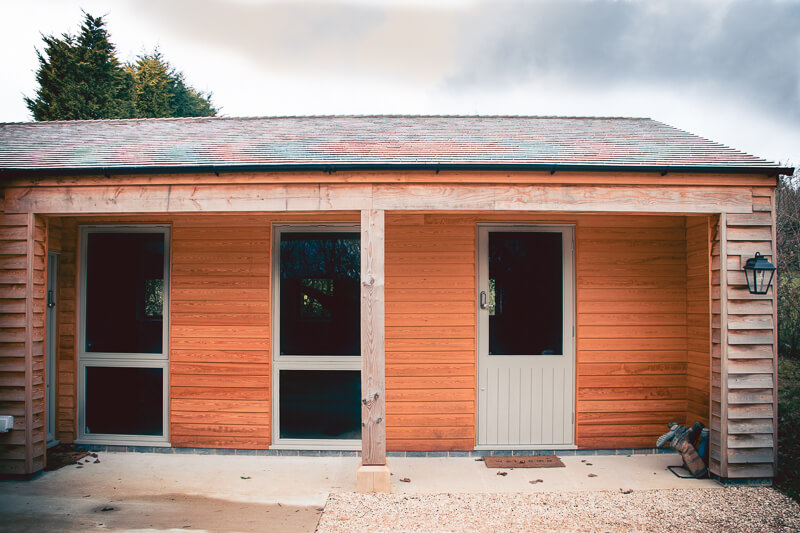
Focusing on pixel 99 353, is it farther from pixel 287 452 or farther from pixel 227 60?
pixel 227 60

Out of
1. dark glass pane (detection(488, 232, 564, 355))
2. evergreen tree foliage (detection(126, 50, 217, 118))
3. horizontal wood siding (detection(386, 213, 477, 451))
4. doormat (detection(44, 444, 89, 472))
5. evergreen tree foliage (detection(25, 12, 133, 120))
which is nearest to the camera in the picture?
doormat (detection(44, 444, 89, 472))

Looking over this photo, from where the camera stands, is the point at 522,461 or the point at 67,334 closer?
the point at 522,461

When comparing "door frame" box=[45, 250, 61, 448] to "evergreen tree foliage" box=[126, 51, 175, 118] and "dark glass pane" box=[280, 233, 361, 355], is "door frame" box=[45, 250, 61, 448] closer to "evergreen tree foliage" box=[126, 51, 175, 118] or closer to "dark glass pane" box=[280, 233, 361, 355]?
"dark glass pane" box=[280, 233, 361, 355]

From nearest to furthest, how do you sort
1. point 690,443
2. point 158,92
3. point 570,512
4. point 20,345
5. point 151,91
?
point 570,512, point 20,345, point 690,443, point 158,92, point 151,91

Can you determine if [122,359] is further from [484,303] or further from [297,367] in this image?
[484,303]

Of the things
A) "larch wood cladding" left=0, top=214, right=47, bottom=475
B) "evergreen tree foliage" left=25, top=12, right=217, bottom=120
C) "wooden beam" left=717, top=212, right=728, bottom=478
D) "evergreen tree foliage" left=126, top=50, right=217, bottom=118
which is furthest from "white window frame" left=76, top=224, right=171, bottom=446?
"evergreen tree foliage" left=126, top=50, right=217, bottom=118

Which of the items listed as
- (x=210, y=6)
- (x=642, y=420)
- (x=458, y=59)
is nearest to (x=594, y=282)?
(x=642, y=420)

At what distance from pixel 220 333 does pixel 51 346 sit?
168 cm

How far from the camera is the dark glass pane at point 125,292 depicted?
190 inches

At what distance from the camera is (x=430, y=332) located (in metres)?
4.71

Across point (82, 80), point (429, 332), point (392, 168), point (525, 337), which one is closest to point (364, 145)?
point (392, 168)

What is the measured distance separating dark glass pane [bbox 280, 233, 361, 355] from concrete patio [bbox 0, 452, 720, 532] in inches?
43.4

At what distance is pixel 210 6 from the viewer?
16.8 meters

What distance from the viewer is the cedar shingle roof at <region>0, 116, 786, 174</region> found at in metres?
3.89
